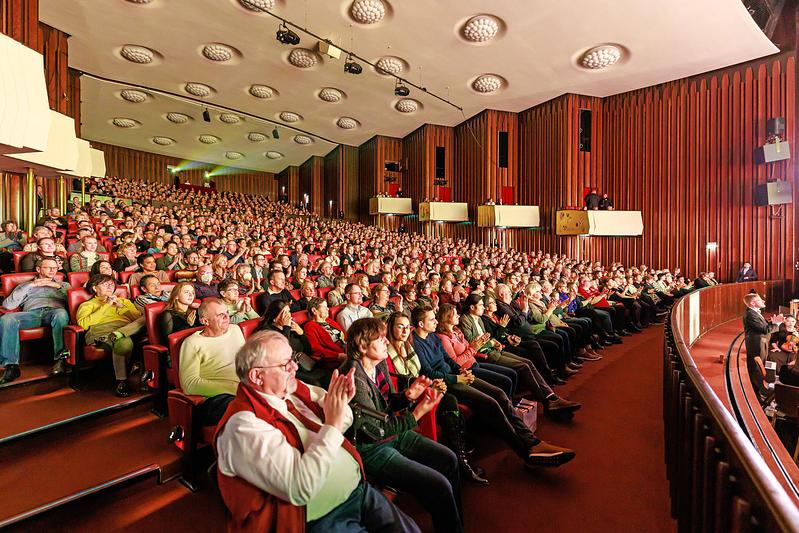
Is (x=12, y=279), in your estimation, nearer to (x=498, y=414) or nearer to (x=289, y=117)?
(x=498, y=414)

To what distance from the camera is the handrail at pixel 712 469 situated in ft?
2.45

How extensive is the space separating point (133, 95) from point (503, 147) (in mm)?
8256

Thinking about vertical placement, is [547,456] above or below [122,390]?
below

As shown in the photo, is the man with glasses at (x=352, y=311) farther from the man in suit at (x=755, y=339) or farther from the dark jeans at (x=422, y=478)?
the man in suit at (x=755, y=339)

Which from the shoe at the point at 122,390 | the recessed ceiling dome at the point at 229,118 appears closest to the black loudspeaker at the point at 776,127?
the shoe at the point at 122,390

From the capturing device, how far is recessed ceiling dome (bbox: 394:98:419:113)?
9038 millimetres

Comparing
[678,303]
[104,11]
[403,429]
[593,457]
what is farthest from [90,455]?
[104,11]

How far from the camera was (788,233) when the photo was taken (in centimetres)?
633

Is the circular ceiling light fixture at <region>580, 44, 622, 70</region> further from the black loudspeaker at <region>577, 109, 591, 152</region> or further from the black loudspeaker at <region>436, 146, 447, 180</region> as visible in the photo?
the black loudspeaker at <region>436, 146, 447, 180</region>

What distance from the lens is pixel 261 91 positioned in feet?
28.1

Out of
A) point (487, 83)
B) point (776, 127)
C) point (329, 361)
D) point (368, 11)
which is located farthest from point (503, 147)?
point (329, 361)

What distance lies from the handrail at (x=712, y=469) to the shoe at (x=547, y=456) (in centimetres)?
37

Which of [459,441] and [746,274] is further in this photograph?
[746,274]

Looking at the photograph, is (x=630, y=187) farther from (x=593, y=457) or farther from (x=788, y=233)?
(x=593, y=457)
